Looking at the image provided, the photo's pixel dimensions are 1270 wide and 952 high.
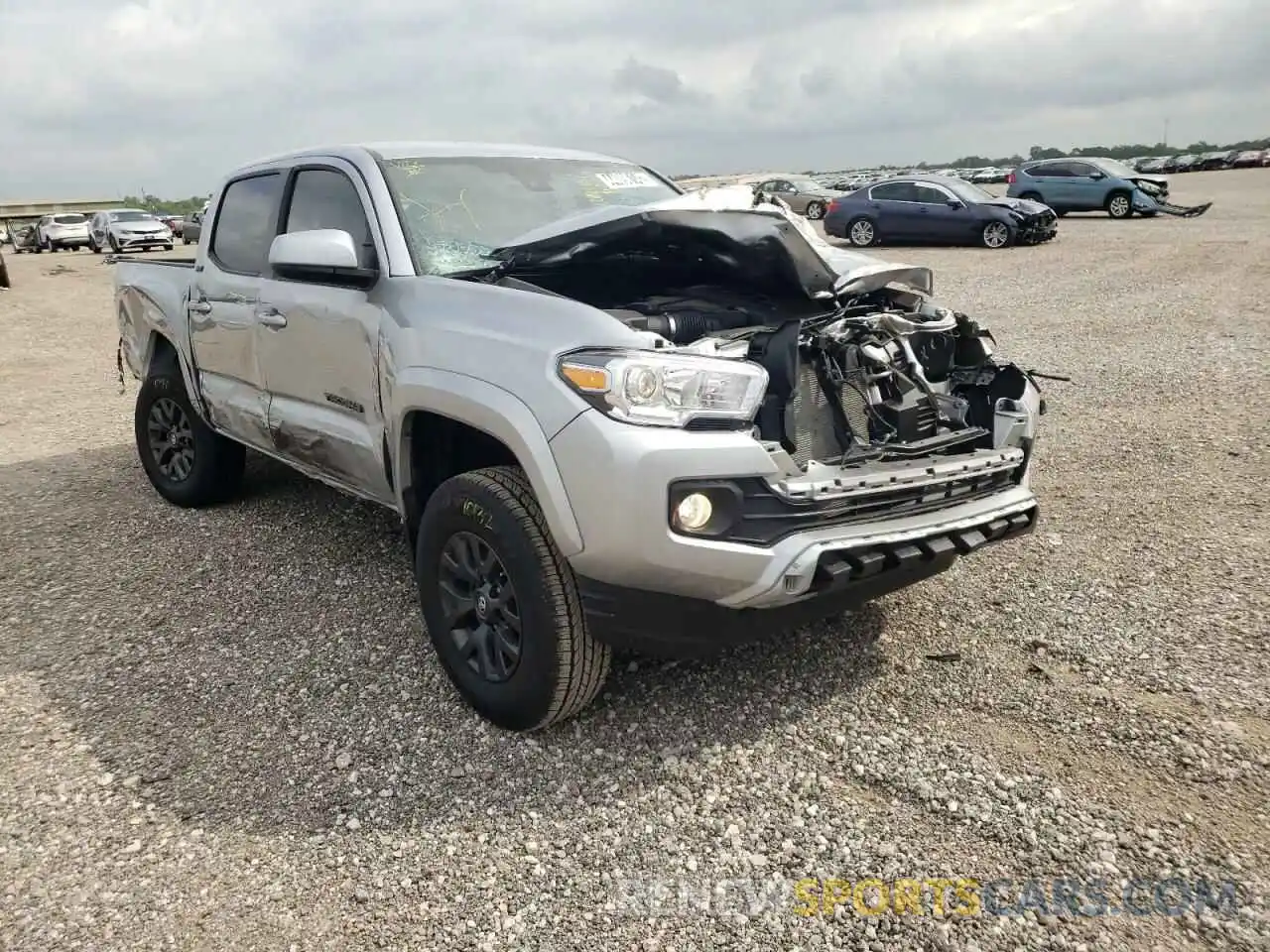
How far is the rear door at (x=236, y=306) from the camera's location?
4371mm

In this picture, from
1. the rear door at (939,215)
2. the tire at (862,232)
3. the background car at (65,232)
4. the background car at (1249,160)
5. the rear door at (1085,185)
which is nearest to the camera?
the rear door at (939,215)

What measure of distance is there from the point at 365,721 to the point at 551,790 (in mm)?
787

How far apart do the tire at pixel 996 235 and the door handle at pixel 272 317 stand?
52.6 ft

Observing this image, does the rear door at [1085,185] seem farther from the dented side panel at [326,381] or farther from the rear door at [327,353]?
the dented side panel at [326,381]

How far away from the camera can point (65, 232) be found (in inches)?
1246

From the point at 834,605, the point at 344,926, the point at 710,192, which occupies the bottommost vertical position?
the point at 344,926

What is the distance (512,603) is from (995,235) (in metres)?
17.0

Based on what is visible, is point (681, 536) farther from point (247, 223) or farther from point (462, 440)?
point (247, 223)

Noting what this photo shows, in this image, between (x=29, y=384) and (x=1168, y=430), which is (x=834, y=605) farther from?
(x=29, y=384)

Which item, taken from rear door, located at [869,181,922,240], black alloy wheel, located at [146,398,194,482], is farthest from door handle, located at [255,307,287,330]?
rear door, located at [869,181,922,240]

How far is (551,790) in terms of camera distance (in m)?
2.81

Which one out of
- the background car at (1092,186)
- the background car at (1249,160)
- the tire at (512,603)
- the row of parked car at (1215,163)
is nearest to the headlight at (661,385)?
the tire at (512,603)

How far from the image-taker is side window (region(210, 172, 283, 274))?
14.5 feet

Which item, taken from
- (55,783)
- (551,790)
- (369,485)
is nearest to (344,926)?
(551,790)
